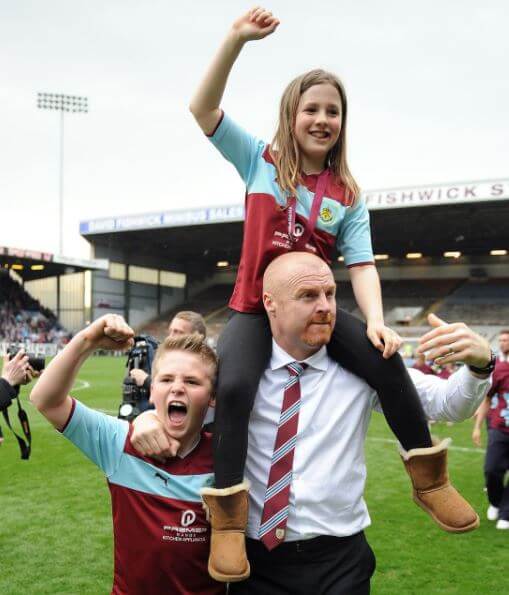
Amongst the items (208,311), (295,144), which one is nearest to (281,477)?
(295,144)

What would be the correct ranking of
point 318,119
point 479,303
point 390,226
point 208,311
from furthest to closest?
point 208,311
point 479,303
point 390,226
point 318,119

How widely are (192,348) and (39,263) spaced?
1434 inches

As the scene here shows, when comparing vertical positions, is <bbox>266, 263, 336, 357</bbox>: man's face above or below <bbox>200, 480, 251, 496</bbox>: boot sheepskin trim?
above

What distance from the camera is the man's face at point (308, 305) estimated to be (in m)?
1.93

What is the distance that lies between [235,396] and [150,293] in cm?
4135

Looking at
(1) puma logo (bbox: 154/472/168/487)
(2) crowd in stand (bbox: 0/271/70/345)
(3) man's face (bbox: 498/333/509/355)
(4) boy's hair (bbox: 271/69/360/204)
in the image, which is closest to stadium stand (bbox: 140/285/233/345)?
(2) crowd in stand (bbox: 0/271/70/345)

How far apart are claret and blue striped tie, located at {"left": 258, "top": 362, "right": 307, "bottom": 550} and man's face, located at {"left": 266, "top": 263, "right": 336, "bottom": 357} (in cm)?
20

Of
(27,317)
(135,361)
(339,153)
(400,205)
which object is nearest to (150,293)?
(27,317)

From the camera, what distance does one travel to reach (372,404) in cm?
215

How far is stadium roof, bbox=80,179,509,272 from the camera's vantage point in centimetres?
2588

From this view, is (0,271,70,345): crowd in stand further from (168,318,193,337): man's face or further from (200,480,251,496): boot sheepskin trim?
(200,480,251,496): boot sheepskin trim

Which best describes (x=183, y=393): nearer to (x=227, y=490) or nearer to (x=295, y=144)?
(x=227, y=490)

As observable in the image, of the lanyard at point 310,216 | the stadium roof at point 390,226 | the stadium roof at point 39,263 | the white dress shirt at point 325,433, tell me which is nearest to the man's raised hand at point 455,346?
the white dress shirt at point 325,433

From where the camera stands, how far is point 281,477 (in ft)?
6.36
